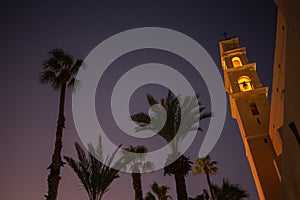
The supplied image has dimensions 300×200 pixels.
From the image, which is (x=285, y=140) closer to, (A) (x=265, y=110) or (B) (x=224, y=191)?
(B) (x=224, y=191)

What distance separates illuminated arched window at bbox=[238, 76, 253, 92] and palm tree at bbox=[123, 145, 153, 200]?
1357 centimetres

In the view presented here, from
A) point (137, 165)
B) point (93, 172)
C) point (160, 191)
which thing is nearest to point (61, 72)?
point (93, 172)

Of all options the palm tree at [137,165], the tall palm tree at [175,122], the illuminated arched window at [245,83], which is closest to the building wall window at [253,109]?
the illuminated arched window at [245,83]

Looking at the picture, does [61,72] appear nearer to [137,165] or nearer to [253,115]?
[137,165]

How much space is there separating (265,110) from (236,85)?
445 centimetres

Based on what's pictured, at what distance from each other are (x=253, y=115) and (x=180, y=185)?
14.2m

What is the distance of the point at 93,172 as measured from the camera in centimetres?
1698

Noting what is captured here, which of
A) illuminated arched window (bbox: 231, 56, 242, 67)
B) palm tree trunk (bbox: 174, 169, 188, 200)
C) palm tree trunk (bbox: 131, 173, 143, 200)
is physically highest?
illuminated arched window (bbox: 231, 56, 242, 67)

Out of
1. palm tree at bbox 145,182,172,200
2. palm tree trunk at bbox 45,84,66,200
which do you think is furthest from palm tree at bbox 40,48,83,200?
palm tree at bbox 145,182,172,200

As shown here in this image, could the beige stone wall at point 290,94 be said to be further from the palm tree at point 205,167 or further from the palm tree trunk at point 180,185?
the palm tree at point 205,167

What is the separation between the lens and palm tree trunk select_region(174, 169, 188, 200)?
16.0 meters

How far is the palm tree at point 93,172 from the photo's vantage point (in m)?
16.6

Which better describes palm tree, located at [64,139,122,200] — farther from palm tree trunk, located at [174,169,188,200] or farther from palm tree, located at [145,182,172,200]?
palm tree, located at [145,182,172,200]

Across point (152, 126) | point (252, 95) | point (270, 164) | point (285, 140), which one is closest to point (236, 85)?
point (252, 95)
